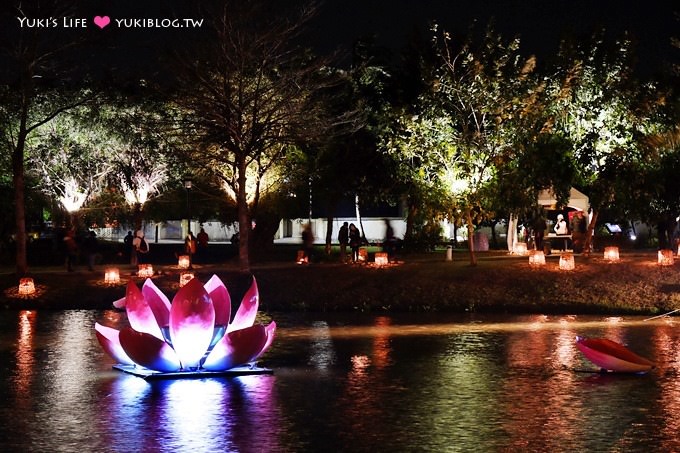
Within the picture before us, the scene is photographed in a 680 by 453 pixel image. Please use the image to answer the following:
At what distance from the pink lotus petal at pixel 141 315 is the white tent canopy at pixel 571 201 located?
2870 centimetres

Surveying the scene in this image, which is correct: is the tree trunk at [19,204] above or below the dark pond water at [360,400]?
above

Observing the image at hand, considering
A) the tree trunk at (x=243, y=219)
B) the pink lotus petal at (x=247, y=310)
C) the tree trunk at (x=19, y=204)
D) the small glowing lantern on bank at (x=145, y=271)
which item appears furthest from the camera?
the tree trunk at (x=243, y=219)

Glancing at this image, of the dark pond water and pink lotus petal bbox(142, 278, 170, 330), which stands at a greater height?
pink lotus petal bbox(142, 278, 170, 330)

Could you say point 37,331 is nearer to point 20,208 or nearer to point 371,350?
point 371,350

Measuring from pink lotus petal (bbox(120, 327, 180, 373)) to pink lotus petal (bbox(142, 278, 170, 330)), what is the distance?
0.51 m

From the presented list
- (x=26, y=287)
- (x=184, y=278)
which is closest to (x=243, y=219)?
(x=184, y=278)

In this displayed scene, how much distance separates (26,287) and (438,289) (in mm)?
11286

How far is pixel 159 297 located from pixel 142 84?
2546 cm

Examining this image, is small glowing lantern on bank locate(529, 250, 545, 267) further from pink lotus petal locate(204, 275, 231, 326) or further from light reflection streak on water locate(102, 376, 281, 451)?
light reflection streak on water locate(102, 376, 281, 451)

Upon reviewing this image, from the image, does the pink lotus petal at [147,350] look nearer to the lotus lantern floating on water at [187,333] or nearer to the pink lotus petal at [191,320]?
the lotus lantern floating on water at [187,333]

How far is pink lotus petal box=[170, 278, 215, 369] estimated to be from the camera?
46.8 feet

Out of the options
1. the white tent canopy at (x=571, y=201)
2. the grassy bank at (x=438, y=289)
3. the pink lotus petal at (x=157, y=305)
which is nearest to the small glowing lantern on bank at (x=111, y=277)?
the grassy bank at (x=438, y=289)

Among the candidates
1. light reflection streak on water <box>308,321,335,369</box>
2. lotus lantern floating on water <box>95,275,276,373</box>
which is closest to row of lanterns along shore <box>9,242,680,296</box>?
light reflection streak on water <box>308,321,335,369</box>

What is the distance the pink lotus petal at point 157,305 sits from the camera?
49.6ft
